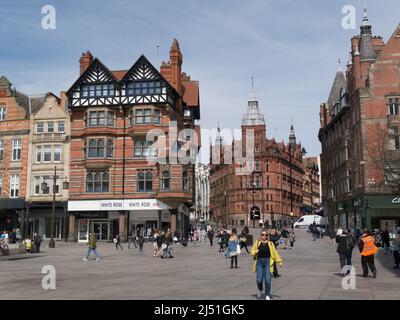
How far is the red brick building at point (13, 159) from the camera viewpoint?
4922cm

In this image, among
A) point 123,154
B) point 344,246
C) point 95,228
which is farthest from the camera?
point 95,228

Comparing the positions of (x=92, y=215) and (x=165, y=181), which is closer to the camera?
(x=165, y=181)

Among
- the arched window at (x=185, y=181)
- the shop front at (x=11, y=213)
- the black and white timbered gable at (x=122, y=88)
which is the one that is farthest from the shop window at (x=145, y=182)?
the shop front at (x=11, y=213)

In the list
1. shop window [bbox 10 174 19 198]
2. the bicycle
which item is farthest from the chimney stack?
the bicycle

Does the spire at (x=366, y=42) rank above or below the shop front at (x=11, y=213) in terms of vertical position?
above

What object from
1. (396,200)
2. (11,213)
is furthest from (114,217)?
(396,200)

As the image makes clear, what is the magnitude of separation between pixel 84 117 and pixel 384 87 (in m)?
29.8

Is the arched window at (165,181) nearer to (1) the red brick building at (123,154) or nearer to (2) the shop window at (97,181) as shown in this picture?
(1) the red brick building at (123,154)

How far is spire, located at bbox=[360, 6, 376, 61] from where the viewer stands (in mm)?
49344

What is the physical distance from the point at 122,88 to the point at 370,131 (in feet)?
80.6

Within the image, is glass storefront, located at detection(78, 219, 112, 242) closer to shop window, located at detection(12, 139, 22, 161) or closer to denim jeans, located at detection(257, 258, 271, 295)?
shop window, located at detection(12, 139, 22, 161)

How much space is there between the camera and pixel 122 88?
47.8 metres

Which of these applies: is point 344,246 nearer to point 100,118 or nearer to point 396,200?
point 396,200

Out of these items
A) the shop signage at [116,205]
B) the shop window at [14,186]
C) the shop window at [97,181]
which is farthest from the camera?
the shop window at [14,186]
